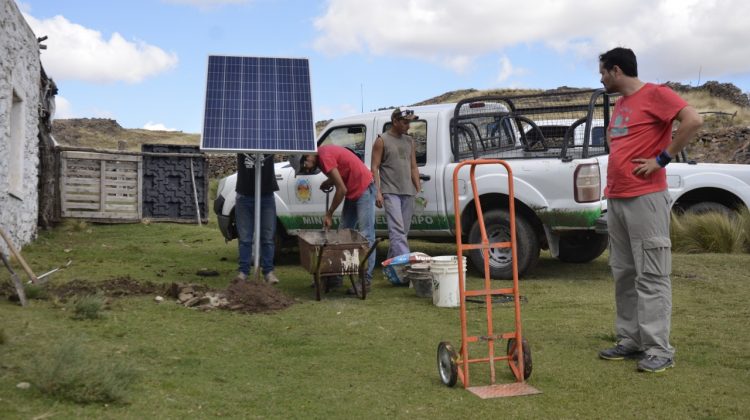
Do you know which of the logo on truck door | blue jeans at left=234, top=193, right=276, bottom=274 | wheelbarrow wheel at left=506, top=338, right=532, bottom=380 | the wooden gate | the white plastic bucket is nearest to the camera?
wheelbarrow wheel at left=506, top=338, right=532, bottom=380

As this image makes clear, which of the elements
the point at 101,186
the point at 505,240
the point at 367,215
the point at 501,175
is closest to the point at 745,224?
the point at 505,240

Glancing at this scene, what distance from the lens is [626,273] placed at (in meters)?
5.74

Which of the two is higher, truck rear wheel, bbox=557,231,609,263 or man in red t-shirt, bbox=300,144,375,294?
man in red t-shirt, bbox=300,144,375,294

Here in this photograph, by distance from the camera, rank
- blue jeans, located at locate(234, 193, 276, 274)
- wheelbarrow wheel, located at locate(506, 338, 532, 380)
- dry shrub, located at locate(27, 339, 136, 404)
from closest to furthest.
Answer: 1. dry shrub, located at locate(27, 339, 136, 404)
2. wheelbarrow wheel, located at locate(506, 338, 532, 380)
3. blue jeans, located at locate(234, 193, 276, 274)

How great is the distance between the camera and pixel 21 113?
12523 mm

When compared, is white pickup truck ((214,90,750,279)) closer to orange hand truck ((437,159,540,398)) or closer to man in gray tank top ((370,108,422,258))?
man in gray tank top ((370,108,422,258))

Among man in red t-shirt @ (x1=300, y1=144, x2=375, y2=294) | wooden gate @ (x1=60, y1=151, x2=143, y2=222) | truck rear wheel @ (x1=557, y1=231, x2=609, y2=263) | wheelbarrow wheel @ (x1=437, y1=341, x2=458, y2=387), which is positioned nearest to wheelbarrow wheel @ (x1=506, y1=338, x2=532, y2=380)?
wheelbarrow wheel @ (x1=437, y1=341, x2=458, y2=387)

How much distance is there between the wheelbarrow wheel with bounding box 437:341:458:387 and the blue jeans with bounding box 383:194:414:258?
4.05m

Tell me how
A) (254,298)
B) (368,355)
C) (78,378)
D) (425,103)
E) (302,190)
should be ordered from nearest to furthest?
(78,378) < (368,355) < (254,298) < (302,190) < (425,103)

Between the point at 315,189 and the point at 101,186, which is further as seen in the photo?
the point at 101,186

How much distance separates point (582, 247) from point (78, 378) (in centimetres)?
762

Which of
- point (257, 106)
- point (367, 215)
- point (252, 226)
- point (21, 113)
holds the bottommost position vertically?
point (252, 226)

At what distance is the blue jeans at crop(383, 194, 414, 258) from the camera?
923 cm

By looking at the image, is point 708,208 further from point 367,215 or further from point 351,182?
point 351,182
